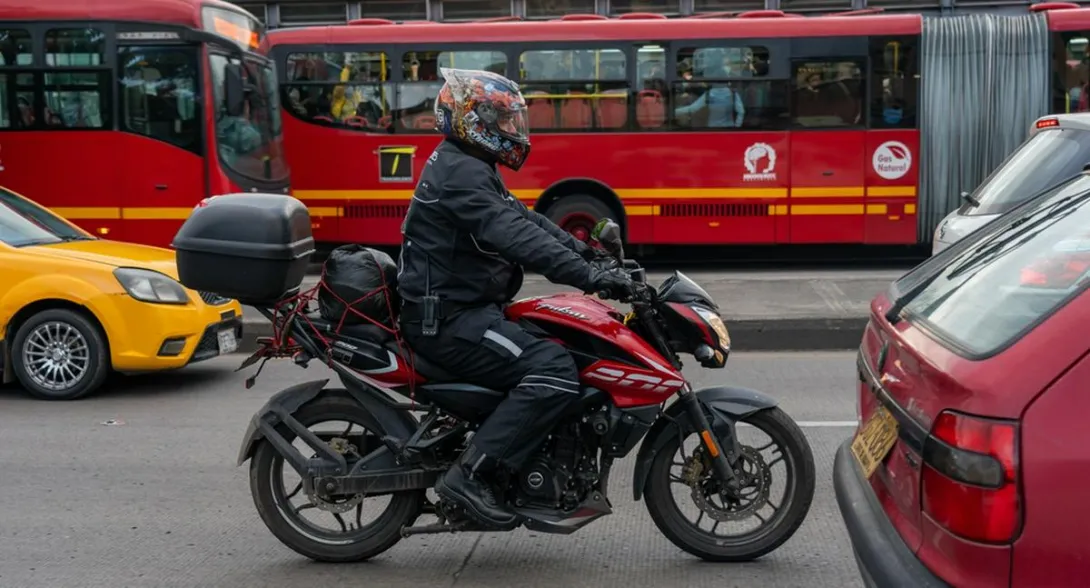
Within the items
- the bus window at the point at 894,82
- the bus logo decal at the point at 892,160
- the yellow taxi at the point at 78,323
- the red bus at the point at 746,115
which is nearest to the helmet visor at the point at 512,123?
the yellow taxi at the point at 78,323

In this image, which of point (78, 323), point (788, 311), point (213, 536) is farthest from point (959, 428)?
point (788, 311)

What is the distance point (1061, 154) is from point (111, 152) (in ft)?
31.3

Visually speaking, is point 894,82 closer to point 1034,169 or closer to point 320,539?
point 1034,169

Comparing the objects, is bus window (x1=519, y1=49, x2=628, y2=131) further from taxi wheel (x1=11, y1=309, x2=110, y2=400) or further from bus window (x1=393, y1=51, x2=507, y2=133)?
taxi wheel (x1=11, y1=309, x2=110, y2=400)

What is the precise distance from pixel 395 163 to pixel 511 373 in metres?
11.4

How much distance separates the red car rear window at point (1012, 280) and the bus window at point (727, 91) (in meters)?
11.7

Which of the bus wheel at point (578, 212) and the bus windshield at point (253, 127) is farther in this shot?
the bus wheel at point (578, 212)

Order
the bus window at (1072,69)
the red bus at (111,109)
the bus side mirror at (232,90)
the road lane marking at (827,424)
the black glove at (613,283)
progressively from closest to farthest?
the black glove at (613,283) < the road lane marking at (827,424) < the red bus at (111,109) < the bus side mirror at (232,90) < the bus window at (1072,69)

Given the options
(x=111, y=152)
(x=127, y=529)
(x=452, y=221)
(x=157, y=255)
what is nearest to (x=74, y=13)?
(x=111, y=152)

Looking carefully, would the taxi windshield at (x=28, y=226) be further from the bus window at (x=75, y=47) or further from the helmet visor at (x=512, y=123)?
the helmet visor at (x=512, y=123)

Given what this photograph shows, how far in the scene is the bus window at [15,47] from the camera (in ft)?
43.5

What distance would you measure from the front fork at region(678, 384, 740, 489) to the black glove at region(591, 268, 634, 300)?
460 mm

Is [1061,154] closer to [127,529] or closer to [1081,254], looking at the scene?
[1081,254]

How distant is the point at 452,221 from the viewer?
448cm
